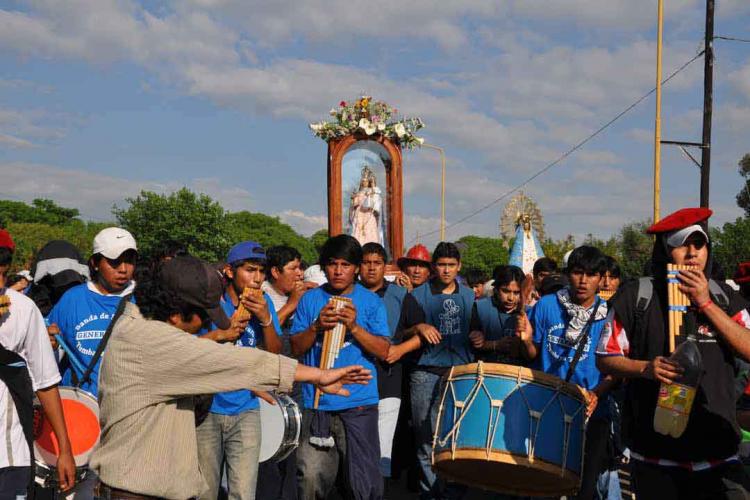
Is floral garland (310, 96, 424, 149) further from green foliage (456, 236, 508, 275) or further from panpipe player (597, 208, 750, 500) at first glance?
green foliage (456, 236, 508, 275)

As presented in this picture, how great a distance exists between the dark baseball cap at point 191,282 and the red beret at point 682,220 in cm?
239

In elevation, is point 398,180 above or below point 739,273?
above

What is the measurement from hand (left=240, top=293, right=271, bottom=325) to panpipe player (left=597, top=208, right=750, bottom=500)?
2386 millimetres

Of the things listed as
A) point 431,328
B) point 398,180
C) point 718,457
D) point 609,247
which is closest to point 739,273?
point 718,457

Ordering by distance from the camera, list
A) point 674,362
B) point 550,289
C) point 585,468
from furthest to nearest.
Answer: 1. point 550,289
2. point 585,468
3. point 674,362

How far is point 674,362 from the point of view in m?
4.07

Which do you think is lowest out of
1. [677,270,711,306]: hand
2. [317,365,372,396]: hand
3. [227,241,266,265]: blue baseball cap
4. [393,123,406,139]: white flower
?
[317,365,372,396]: hand

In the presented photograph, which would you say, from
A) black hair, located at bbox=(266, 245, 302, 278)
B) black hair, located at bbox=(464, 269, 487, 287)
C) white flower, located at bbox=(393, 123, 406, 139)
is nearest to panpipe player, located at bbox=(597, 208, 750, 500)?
black hair, located at bbox=(266, 245, 302, 278)

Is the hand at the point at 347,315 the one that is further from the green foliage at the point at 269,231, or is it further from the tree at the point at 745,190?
the green foliage at the point at 269,231

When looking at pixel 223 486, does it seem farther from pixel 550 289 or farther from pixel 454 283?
pixel 550 289

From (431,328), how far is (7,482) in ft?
13.7

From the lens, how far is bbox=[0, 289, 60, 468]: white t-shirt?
4328 mm

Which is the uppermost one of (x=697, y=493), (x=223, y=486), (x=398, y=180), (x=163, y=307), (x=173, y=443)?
(x=398, y=180)

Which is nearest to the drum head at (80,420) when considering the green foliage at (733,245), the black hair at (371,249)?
the black hair at (371,249)
